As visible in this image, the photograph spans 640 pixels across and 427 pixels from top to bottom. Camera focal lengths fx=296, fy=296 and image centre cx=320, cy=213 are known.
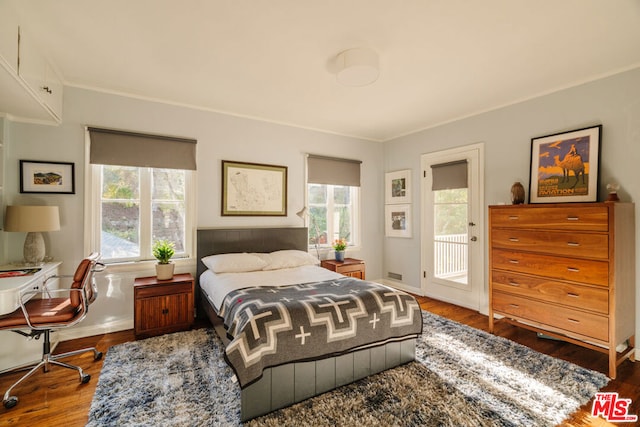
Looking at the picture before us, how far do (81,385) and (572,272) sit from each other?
13.3 ft

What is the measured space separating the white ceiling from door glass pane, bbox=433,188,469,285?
50.4 inches

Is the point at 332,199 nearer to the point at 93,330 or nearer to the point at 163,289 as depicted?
the point at 163,289

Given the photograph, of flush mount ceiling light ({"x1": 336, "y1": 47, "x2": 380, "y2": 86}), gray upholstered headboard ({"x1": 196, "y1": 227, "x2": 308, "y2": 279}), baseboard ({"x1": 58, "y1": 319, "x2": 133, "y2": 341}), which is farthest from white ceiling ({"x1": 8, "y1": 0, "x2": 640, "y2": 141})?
baseboard ({"x1": 58, "y1": 319, "x2": 133, "y2": 341})

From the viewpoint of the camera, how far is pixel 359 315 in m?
2.22

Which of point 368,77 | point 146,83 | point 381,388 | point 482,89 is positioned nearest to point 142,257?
point 146,83

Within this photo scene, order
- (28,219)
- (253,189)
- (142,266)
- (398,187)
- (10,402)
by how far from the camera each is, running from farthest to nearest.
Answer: (398,187)
(253,189)
(142,266)
(28,219)
(10,402)

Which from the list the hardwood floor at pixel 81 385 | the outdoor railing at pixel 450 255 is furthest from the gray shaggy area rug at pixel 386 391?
the outdoor railing at pixel 450 255

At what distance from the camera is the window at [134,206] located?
3166mm

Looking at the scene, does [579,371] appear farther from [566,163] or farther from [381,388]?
[566,163]

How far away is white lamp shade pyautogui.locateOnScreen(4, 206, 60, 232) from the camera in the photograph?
251cm

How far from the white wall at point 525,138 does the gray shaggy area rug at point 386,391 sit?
1234 mm

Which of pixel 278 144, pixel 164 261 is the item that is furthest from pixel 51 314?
pixel 278 144

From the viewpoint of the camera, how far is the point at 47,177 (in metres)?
2.90

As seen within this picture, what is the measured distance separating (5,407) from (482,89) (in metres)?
4.74
